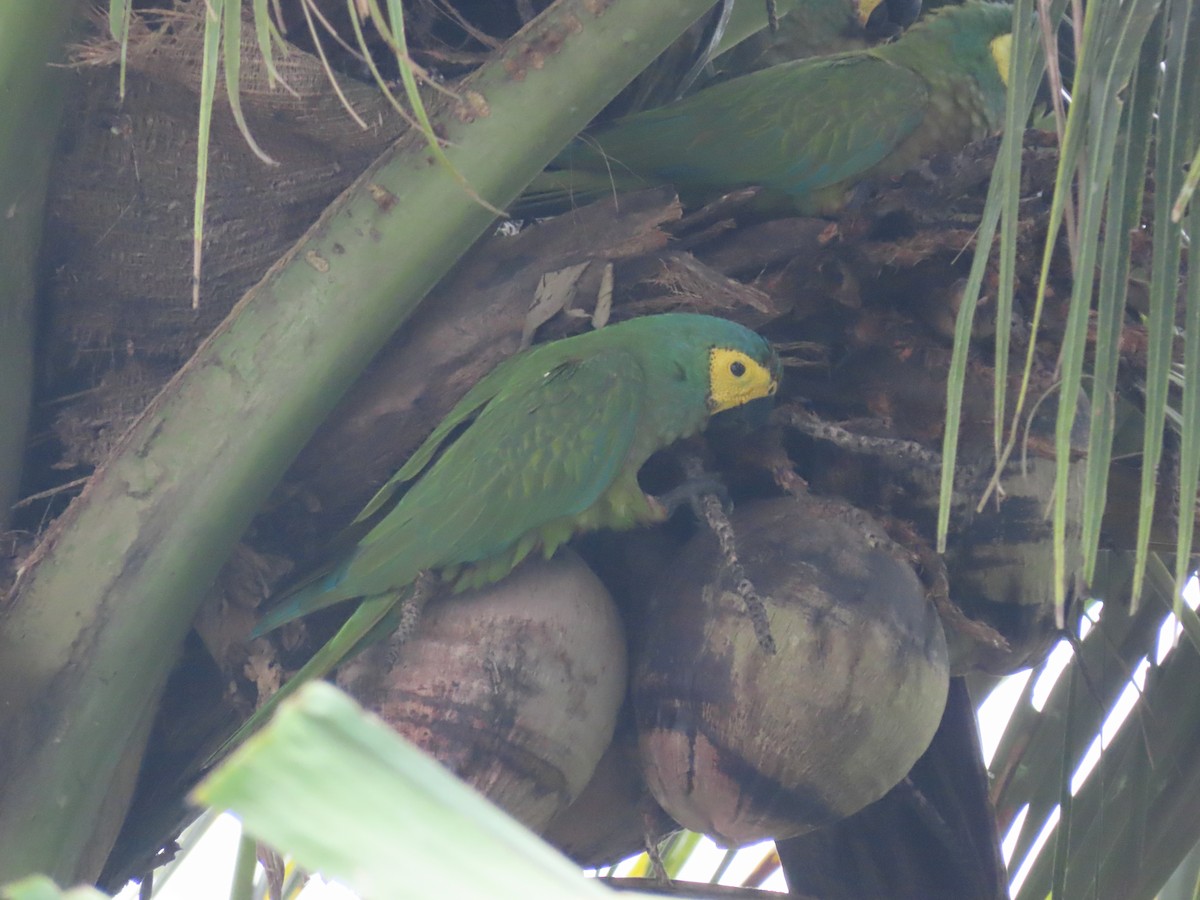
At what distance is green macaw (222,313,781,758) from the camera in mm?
1395

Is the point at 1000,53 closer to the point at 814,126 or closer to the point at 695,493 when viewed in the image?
the point at 814,126

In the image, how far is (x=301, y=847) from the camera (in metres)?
0.32

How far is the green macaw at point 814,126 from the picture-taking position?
64.6 inches

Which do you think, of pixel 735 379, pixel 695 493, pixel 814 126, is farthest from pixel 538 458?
pixel 814 126

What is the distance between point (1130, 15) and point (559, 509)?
2.82 feet

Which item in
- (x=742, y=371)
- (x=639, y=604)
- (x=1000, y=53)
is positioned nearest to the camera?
(x=639, y=604)

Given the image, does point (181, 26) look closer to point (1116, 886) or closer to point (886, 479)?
point (886, 479)

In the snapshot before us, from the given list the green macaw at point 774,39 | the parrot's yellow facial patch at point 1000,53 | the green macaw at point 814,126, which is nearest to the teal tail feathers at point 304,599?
the green macaw at point 814,126

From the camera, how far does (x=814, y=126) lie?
1.82 meters

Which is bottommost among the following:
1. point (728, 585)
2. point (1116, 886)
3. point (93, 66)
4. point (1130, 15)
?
point (1116, 886)

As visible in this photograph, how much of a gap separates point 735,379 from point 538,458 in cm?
34

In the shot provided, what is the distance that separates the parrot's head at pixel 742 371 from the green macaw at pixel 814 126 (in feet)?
0.76

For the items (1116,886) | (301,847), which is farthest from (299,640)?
(301,847)

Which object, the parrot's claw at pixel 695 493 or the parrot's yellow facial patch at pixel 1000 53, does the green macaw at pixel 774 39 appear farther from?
the parrot's claw at pixel 695 493
